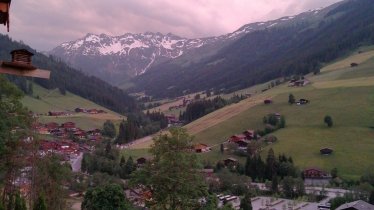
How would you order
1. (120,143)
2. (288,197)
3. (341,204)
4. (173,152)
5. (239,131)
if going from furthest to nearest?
(120,143), (239,131), (288,197), (341,204), (173,152)

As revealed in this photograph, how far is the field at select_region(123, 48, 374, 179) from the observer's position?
9786 cm

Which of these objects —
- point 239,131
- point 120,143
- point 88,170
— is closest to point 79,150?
point 120,143

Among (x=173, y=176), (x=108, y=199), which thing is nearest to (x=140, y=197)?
(x=108, y=199)

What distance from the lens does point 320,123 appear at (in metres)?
122

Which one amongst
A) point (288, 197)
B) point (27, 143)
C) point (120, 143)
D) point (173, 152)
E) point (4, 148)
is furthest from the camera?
point (120, 143)

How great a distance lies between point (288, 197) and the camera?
8225 centimetres

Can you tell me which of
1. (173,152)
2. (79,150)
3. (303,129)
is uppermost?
(173,152)

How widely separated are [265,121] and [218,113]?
3314 cm

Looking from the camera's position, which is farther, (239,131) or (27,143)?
(239,131)

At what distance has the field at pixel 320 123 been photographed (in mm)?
97863

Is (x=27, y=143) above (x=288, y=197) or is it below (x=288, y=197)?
above

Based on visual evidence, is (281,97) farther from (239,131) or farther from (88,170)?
(88,170)

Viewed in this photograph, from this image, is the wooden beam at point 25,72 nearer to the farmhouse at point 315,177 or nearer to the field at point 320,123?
the field at point 320,123

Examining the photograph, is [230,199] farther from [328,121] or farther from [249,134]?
[328,121]
